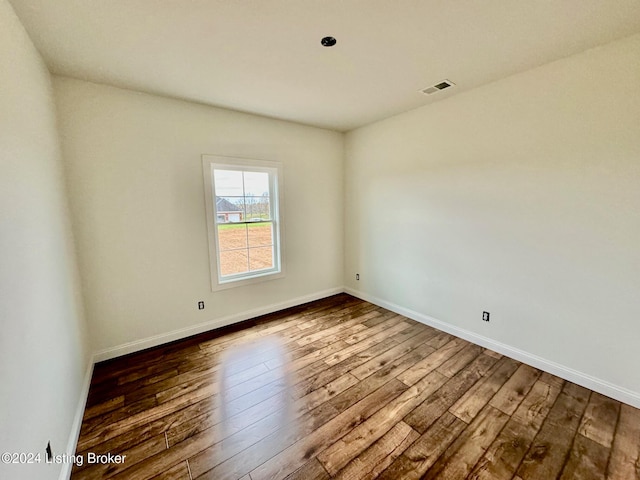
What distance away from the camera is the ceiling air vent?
8.19ft

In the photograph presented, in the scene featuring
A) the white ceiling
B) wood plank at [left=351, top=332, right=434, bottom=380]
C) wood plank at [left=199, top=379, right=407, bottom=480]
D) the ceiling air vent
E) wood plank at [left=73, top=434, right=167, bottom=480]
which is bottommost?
wood plank at [left=199, top=379, right=407, bottom=480]

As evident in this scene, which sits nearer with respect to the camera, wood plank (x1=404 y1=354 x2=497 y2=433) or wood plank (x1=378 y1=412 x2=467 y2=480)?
wood plank (x1=378 y1=412 x2=467 y2=480)

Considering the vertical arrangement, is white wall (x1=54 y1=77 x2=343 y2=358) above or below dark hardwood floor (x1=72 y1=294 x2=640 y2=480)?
above

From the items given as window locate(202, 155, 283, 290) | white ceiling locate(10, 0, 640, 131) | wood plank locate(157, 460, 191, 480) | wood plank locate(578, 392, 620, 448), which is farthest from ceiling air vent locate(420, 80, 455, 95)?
wood plank locate(157, 460, 191, 480)

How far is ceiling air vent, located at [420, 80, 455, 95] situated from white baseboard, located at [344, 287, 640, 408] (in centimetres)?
255

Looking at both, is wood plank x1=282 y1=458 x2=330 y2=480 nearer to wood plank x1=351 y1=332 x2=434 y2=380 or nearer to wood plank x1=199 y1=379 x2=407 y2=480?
wood plank x1=199 y1=379 x2=407 y2=480

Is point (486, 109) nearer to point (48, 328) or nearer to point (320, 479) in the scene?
point (320, 479)

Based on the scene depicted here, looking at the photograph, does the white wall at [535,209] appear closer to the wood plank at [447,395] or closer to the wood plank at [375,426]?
the wood plank at [447,395]

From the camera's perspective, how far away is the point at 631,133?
1.87m

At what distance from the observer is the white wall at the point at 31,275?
43.3 inches

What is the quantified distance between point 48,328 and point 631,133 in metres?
4.02

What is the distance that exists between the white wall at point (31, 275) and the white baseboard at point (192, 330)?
53 cm

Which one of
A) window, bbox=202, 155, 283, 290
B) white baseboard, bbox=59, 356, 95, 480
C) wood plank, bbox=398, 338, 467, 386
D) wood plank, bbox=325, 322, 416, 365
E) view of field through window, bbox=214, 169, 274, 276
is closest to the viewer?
white baseboard, bbox=59, 356, 95, 480

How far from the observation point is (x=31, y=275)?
1380mm
